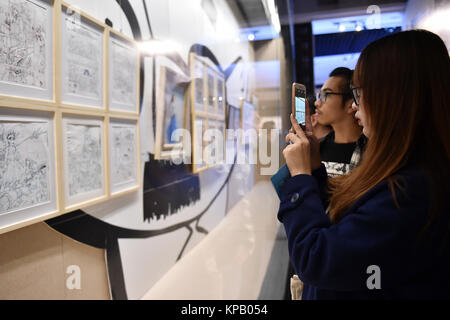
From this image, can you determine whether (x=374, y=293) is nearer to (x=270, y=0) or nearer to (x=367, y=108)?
(x=367, y=108)

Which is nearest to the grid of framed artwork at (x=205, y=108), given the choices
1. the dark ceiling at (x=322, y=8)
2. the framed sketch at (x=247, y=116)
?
the framed sketch at (x=247, y=116)

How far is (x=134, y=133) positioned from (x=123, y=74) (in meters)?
0.28

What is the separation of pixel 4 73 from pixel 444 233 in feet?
3.61

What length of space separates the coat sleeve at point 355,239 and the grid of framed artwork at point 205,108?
1.11 m

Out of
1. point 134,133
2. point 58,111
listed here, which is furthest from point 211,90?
point 58,111

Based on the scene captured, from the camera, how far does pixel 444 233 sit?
478 millimetres

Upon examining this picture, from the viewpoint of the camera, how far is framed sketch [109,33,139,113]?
1293mm

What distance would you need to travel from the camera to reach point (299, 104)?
71 cm

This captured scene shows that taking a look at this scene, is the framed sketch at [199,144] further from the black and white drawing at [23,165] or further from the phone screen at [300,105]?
the phone screen at [300,105]

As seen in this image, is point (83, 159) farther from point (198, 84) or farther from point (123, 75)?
point (198, 84)

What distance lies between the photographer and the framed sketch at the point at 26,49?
83 centimetres

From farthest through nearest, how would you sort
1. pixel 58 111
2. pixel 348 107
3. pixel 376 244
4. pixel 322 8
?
pixel 58 111
pixel 322 8
pixel 348 107
pixel 376 244

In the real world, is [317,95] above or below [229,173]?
above

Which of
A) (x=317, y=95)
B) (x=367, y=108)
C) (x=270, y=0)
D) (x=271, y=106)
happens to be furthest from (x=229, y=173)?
(x=367, y=108)
